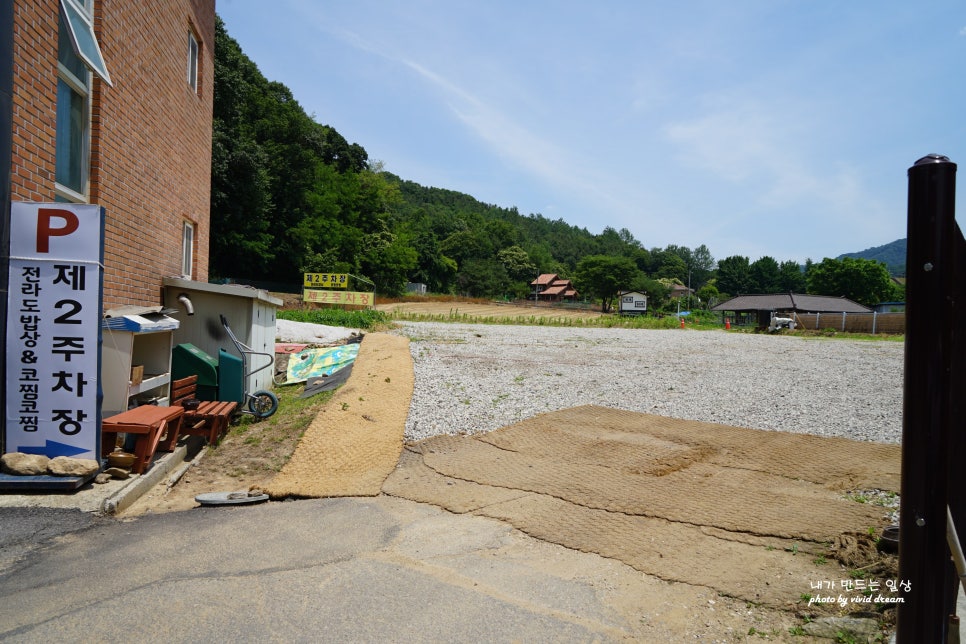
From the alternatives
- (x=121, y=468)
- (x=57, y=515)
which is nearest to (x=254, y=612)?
(x=57, y=515)

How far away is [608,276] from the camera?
284ft

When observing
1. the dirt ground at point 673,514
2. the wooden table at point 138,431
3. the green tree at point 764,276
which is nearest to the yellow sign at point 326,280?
the dirt ground at point 673,514

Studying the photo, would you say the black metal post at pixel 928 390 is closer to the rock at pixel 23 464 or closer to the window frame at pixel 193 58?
the rock at pixel 23 464

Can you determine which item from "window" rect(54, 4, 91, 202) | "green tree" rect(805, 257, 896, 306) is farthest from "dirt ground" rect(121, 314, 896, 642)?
"green tree" rect(805, 257, 896, 306)

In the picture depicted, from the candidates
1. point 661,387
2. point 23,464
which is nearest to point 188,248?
point 23,464

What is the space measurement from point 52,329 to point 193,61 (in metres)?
8.29

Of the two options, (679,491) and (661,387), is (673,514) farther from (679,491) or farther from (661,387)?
(661,387)

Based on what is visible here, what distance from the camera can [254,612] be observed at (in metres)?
3.42

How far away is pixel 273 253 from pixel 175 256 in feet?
132

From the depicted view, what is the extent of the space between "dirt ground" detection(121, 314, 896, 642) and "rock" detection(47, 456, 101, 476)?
503mm

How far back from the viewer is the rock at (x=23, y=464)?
16.9ft

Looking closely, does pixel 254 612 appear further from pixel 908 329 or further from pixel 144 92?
pixel 144 92

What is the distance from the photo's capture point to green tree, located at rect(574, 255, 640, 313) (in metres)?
86.5

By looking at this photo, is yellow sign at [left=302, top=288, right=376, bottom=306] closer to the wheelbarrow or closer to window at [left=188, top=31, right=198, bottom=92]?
window at [left=188, top=31, right=198, bottom=92]
